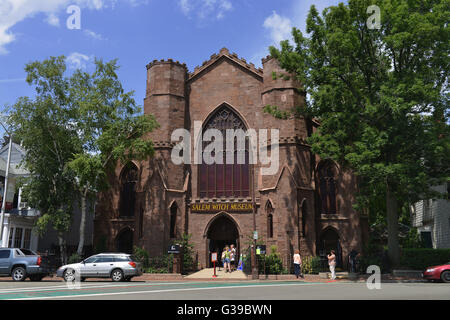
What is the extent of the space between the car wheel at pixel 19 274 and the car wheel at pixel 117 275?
4222 mm

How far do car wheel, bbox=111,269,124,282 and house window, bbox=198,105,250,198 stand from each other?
433 inches

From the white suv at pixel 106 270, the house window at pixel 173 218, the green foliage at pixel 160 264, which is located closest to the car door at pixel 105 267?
the white suv at pixel 106 270

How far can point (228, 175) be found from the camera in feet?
95.0

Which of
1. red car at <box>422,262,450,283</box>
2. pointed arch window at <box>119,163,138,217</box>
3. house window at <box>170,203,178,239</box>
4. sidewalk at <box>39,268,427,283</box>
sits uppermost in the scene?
pointed arch window at <box>119,163,138,217</box>

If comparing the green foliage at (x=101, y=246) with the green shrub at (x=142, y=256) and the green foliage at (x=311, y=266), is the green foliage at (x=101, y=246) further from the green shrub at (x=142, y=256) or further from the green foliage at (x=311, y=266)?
the green foliage at (x=311, y=266)

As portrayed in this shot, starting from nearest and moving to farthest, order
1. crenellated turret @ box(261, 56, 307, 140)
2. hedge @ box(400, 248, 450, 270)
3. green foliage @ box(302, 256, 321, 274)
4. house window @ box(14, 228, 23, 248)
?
hedge @ box(400, 248, 450, 270) < green foliage @ box(302, 256, 321, 274) < crenellated turret @ box(261, 56, 307, 140) < house window @ box(14, 228, 23, 248)

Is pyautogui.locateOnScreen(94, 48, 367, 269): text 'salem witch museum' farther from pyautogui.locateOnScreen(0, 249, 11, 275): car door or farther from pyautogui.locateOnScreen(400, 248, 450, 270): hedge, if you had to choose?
pyautogui.locateOnScreen(0, 249, 11, 275): car door

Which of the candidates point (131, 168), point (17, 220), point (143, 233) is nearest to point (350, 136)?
point (143, 233)

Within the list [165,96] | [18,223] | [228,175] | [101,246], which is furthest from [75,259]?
[165,96]

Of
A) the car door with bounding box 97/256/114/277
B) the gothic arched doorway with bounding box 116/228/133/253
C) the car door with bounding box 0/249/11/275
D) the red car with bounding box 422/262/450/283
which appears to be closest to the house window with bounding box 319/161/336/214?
the red car with bounding box 422/262/450/283

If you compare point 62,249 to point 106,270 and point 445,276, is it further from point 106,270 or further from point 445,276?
point 445,276

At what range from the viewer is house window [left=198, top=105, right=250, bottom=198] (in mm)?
28609

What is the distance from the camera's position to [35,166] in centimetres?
2552

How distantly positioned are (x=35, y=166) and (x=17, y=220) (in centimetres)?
599
